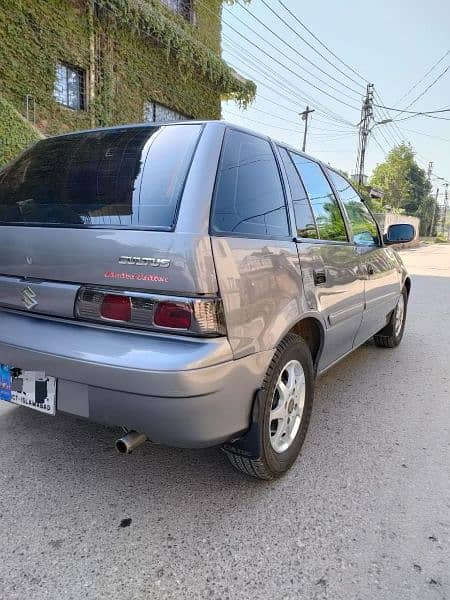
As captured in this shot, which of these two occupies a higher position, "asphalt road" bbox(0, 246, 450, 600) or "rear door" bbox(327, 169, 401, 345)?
"rear door" bbox(327, 169, 401, 345)

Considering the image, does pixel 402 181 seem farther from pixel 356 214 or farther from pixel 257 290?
pixel 257 290

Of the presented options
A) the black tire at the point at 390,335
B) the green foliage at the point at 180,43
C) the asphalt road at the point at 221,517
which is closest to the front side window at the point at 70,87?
the green foliage at the point at 180,43

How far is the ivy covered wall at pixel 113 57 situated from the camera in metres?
9.35

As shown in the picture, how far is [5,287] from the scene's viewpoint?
2.20 m

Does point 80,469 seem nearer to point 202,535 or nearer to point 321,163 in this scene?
point 202,535

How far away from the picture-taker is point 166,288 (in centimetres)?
182

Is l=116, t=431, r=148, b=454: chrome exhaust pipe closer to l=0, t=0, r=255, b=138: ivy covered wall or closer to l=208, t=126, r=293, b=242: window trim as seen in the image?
l=208, t=126, r=293, b=242: window trim

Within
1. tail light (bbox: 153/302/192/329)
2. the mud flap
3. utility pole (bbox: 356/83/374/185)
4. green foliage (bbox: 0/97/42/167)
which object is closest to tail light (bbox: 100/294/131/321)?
tail light (bbox: 153/302/192/329)

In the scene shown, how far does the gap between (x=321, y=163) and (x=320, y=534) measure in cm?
238

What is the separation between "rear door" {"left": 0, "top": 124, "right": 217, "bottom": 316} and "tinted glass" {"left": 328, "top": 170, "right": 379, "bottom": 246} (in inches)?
66.5

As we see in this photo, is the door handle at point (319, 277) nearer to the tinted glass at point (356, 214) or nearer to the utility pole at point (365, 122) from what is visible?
the tinted glass at point (356, 214)

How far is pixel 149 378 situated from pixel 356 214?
259 centimetres

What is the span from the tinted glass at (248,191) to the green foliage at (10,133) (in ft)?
22.7

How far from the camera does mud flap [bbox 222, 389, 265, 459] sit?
2053mm
